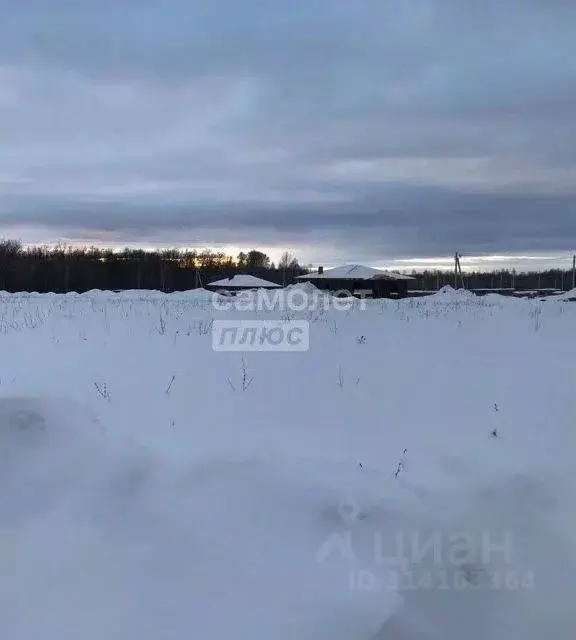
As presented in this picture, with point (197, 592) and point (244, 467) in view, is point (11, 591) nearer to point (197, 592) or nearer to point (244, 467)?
point (197, 592)

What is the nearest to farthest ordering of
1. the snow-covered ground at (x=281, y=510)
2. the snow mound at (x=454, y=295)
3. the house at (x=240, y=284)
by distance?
the snow-covered ground at (x=281, y=510) → the snow mound at (x=454, y=295) → the house at (x=240, y=284)

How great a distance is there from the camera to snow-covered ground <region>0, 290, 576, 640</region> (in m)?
2.67

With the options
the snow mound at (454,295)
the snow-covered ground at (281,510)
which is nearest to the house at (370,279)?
the snow mound at (454,295)

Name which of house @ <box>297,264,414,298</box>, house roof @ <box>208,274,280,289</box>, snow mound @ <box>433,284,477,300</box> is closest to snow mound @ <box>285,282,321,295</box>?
house @ <box>297,264,414,298</box>

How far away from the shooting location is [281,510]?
3184mm

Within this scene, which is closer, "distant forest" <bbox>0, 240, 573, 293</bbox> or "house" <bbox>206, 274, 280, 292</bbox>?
"house" <bbox>206, 274, 280, 292</bbox>

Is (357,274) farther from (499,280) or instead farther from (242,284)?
(499,280)

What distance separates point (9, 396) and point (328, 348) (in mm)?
3755

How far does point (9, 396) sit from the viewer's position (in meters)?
3.96

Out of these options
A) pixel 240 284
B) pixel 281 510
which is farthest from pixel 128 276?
pixel 281 510

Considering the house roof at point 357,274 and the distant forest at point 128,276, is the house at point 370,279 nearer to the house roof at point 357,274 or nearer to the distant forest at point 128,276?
the house roof at point 357,274

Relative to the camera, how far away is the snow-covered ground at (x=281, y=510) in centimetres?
267


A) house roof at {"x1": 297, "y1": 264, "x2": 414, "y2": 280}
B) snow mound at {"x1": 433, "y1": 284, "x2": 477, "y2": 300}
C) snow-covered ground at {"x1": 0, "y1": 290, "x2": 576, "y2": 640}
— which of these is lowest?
snow-covered ground at {"x1": 0, "y1": 290, "x2": 576, "y2": 640}

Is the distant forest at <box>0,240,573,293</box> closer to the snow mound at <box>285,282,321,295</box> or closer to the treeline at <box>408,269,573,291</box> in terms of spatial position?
the treeline at <box>408,269,573,291</box>
